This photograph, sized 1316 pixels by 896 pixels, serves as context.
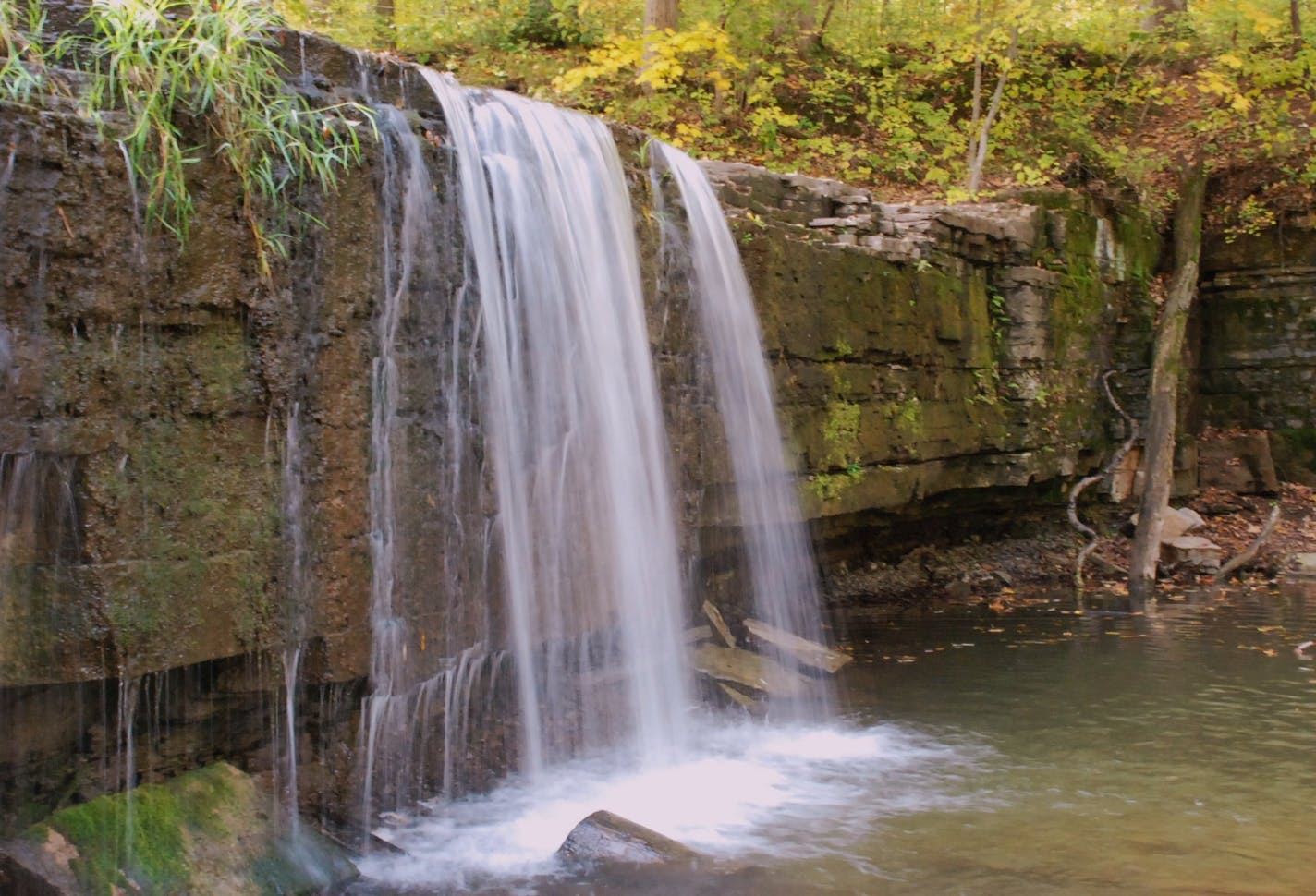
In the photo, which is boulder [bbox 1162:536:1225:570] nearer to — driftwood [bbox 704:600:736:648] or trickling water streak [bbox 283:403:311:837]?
driftwood [bbox 704:600:736:648]

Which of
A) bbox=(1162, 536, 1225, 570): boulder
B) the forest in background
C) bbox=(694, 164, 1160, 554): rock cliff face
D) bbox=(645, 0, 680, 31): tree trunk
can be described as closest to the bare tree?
the forest in background

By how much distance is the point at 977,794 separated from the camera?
17.9ft

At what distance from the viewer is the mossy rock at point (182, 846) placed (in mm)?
3945

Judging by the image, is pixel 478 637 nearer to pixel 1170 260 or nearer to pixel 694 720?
pixel 694 720

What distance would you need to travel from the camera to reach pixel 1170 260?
13.5m

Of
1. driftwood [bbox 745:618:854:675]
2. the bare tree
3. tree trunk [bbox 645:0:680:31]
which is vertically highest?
tree trunk [bbox 645:0:680:31]

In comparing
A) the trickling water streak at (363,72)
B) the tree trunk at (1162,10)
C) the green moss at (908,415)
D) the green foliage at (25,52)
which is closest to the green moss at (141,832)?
the green foliage at (25,52)

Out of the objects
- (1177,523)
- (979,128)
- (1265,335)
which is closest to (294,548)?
(1177,523)

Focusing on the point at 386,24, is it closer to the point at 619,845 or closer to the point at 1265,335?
the point at 1265,335

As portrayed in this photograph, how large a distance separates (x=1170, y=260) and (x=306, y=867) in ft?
40.9

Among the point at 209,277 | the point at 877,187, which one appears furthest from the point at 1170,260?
the point at 209,277

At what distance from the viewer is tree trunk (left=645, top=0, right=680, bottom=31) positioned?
12.7 meters

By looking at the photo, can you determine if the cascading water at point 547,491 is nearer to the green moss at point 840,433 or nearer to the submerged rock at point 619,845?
the submerged rock at point 619,845

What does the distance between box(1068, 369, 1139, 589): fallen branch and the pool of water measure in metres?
3.34
